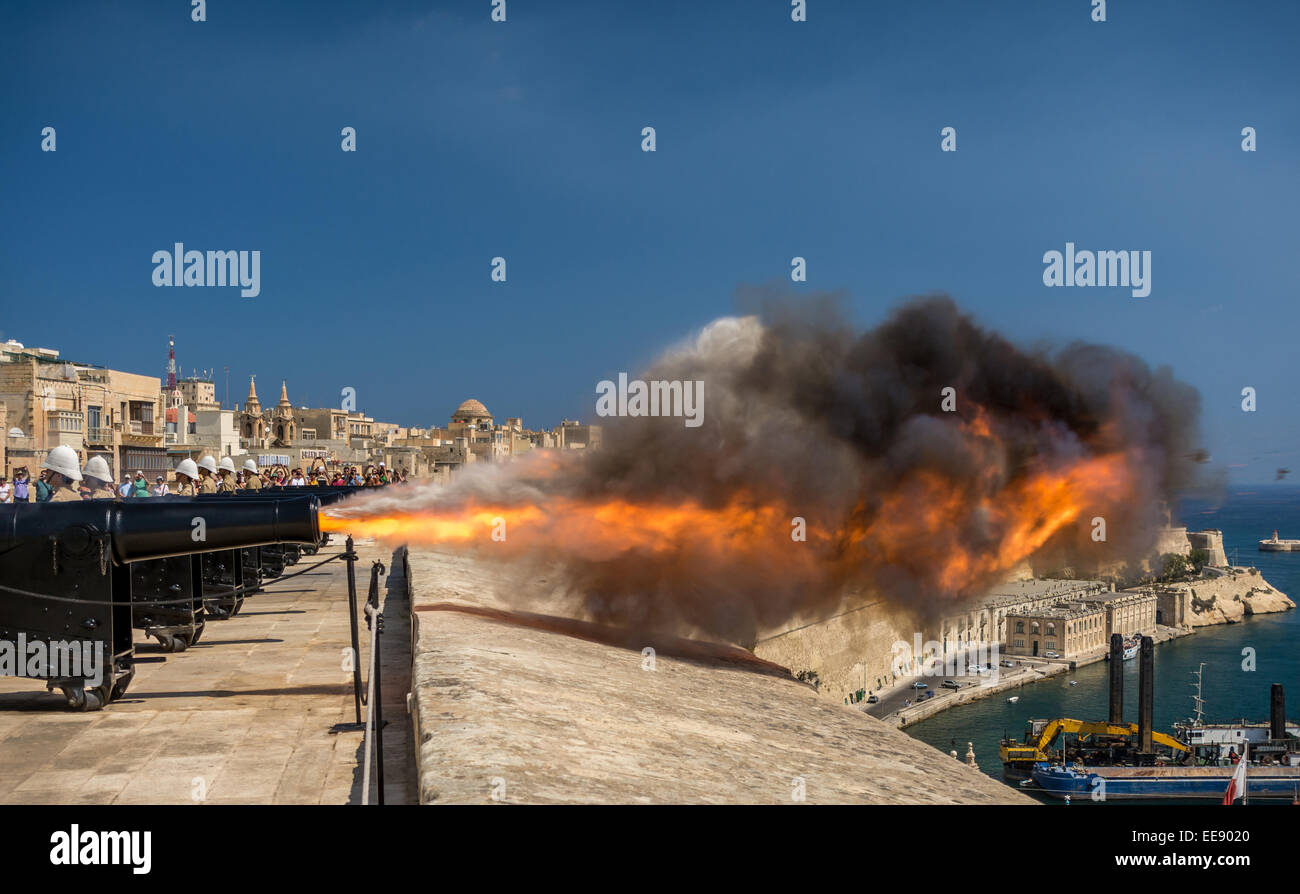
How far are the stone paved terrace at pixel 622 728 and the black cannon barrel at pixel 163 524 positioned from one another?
160 cm

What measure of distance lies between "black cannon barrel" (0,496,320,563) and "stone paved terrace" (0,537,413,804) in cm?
130

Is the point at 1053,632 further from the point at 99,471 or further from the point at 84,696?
the point at 84,696

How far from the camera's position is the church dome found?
15588 centimetres

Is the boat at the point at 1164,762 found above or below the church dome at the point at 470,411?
below

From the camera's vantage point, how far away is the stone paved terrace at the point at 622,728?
5.41 m

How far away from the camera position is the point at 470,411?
157 meters

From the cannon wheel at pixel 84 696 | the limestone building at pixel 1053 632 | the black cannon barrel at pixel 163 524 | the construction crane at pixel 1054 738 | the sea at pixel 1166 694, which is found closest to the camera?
the cannon wheel at pixel 84 696

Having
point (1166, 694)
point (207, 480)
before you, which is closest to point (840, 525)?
point (207, 480)

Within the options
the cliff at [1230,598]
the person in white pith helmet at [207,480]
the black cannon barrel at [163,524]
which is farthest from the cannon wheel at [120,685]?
the cliff at [1230,598]

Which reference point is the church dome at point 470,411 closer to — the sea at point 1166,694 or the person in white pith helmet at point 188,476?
the sea at point 1166,694

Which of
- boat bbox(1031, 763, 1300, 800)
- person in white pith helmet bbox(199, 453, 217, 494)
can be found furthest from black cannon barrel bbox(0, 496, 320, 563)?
boat bbox(1031, 763, 1300, 800)

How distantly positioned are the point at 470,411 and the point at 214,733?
152 m
